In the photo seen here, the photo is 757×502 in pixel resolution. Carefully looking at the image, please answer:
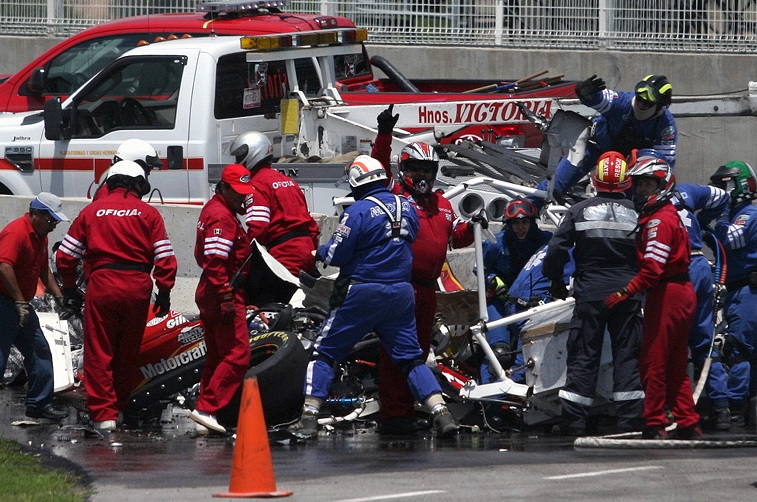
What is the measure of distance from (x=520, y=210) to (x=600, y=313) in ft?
5.25

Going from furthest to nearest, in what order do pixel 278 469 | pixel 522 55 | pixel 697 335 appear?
pixel 522 55
pixel 697 335
pixel 278 469

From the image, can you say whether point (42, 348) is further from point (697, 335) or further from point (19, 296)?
point (697, 335)

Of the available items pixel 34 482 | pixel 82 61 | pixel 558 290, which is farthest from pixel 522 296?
pixel 82 61

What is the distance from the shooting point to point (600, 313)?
871cm

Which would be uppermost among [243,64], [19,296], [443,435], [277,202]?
[243,64]

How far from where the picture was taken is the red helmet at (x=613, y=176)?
29.1 feet

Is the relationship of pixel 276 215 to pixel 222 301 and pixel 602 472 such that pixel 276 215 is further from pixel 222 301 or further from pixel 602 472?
pixel 602 472

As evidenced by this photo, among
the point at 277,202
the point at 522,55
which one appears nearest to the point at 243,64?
the point at 277,202

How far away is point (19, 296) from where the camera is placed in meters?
9.31

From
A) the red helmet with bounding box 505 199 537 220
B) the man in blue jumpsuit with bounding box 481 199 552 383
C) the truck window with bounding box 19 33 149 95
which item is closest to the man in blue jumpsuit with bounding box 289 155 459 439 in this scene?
the man in blue jumpsuit with bounding box 481 199 552 383

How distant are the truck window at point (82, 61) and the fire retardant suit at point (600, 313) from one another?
6418mm

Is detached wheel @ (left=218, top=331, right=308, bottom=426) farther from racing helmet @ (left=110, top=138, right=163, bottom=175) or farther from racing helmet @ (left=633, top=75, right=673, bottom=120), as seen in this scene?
racing helmet @ (left=633, top=75, right=673, bottom=120)

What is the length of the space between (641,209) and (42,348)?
4.25m

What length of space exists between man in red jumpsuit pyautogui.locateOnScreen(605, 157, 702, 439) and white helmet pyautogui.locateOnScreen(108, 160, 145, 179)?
10.8 feet
